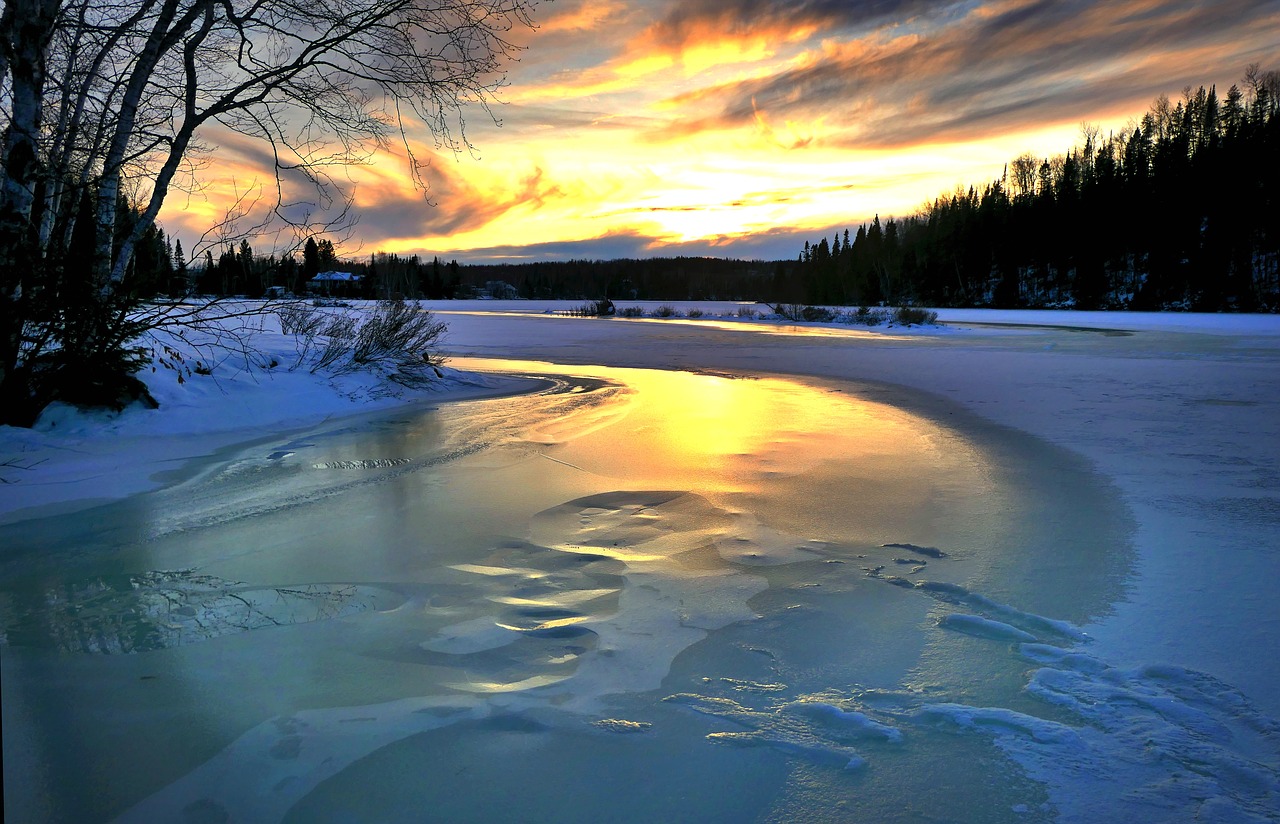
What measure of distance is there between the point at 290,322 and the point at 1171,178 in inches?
2845

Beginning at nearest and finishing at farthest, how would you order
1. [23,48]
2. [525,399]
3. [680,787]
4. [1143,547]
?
[680,787] < [1143,547] < [23,48] < [525,399]

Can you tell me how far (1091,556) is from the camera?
3.83 metres

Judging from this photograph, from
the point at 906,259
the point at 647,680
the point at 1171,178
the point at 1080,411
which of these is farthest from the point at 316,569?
the point at 906,259

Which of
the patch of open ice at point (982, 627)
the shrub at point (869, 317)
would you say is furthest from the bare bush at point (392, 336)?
the shrub at point (869, 317)

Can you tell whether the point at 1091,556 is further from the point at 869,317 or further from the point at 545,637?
the point at 869,317

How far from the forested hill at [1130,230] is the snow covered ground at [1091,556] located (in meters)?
50.3

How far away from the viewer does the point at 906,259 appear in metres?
84.0

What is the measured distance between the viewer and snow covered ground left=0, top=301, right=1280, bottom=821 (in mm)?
2162

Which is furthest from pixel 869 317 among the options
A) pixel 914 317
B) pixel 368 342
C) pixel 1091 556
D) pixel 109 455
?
pixel 109 455

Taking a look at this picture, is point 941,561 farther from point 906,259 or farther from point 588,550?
point 906,259

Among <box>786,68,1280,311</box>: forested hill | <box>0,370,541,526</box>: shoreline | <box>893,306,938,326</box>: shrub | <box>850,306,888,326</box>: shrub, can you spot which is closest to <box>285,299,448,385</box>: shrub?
<box>0,370,541,526</box>: shoreline

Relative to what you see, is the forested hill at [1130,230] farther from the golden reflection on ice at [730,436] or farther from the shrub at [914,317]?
the golden reflection on ice at [730,436]

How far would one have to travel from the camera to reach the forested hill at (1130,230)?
53812mm

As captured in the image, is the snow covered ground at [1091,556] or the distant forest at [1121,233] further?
the distant forest at [1121,233]
